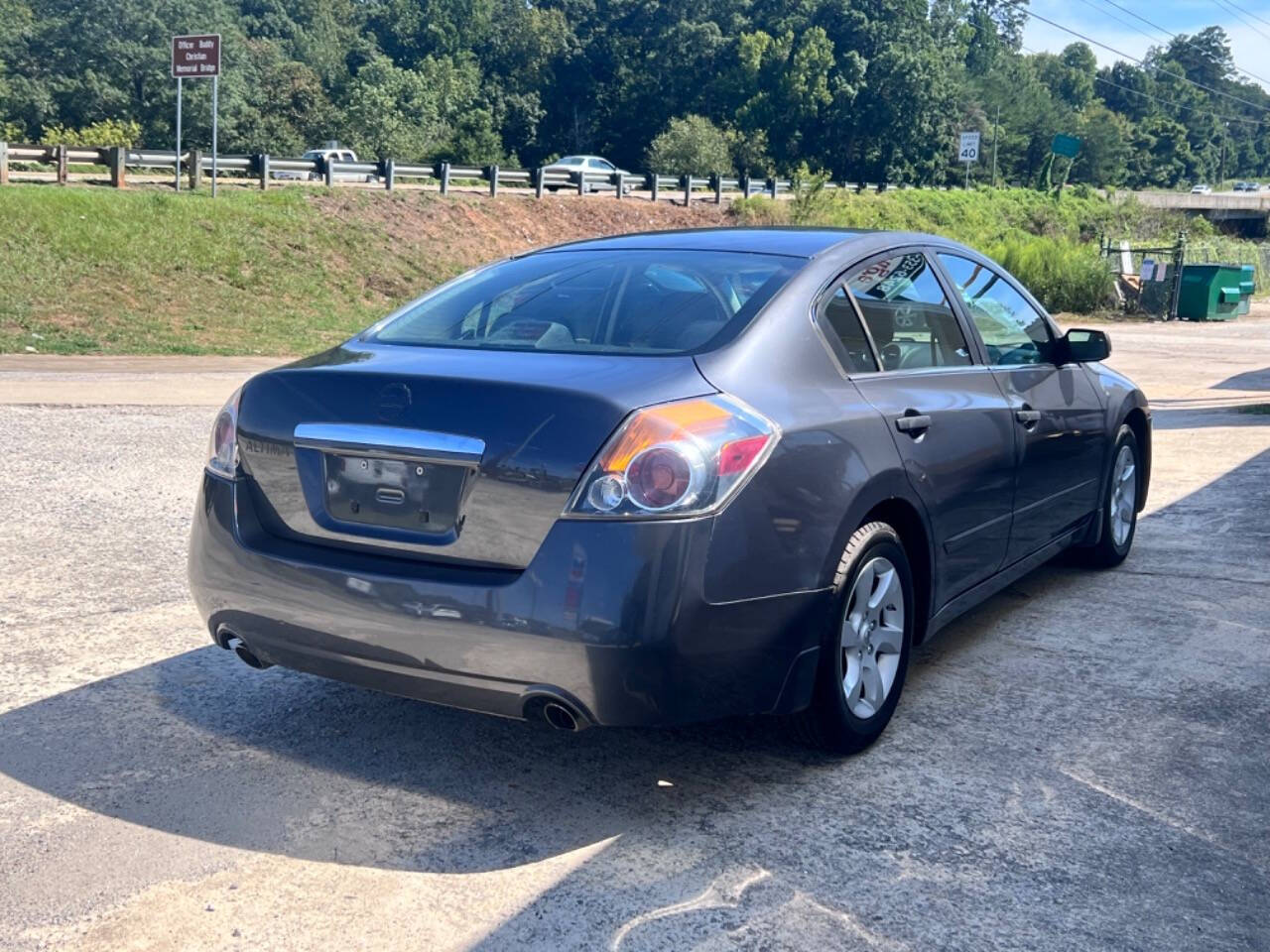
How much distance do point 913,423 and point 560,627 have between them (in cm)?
151

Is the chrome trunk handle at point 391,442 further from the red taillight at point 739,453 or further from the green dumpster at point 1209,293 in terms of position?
the green dumpster at point 1209,293

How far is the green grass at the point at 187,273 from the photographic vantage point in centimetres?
2008

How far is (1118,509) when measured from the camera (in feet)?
21.1

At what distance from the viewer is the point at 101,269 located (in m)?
22.4

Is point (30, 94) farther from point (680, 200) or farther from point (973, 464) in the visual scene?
point (973, 464)

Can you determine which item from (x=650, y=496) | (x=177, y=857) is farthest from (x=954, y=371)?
(x=177, y=857)

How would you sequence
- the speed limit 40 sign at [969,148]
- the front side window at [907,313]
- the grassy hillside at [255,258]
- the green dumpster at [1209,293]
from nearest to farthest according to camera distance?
the front side window at [907,313] → the grassy hillside at [255,258] → the green dumpster at [1209,293] → the speed limit 40 sign at [969,148]

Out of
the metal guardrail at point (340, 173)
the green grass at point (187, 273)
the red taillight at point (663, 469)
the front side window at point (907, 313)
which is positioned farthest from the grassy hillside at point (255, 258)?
the red taillight at point (663, 469)

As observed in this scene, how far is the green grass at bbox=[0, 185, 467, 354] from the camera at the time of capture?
20.1 meters

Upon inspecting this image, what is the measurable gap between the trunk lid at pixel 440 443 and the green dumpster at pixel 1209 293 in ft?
94.4

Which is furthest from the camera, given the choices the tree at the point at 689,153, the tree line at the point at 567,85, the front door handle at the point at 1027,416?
the tree line at the point at 567,85

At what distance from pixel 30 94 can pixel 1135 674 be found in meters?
72.0

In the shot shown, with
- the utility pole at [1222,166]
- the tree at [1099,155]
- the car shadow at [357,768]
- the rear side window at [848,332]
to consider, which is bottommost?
the car shadow at [357,768]

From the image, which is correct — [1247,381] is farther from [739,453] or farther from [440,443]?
[440,443]
